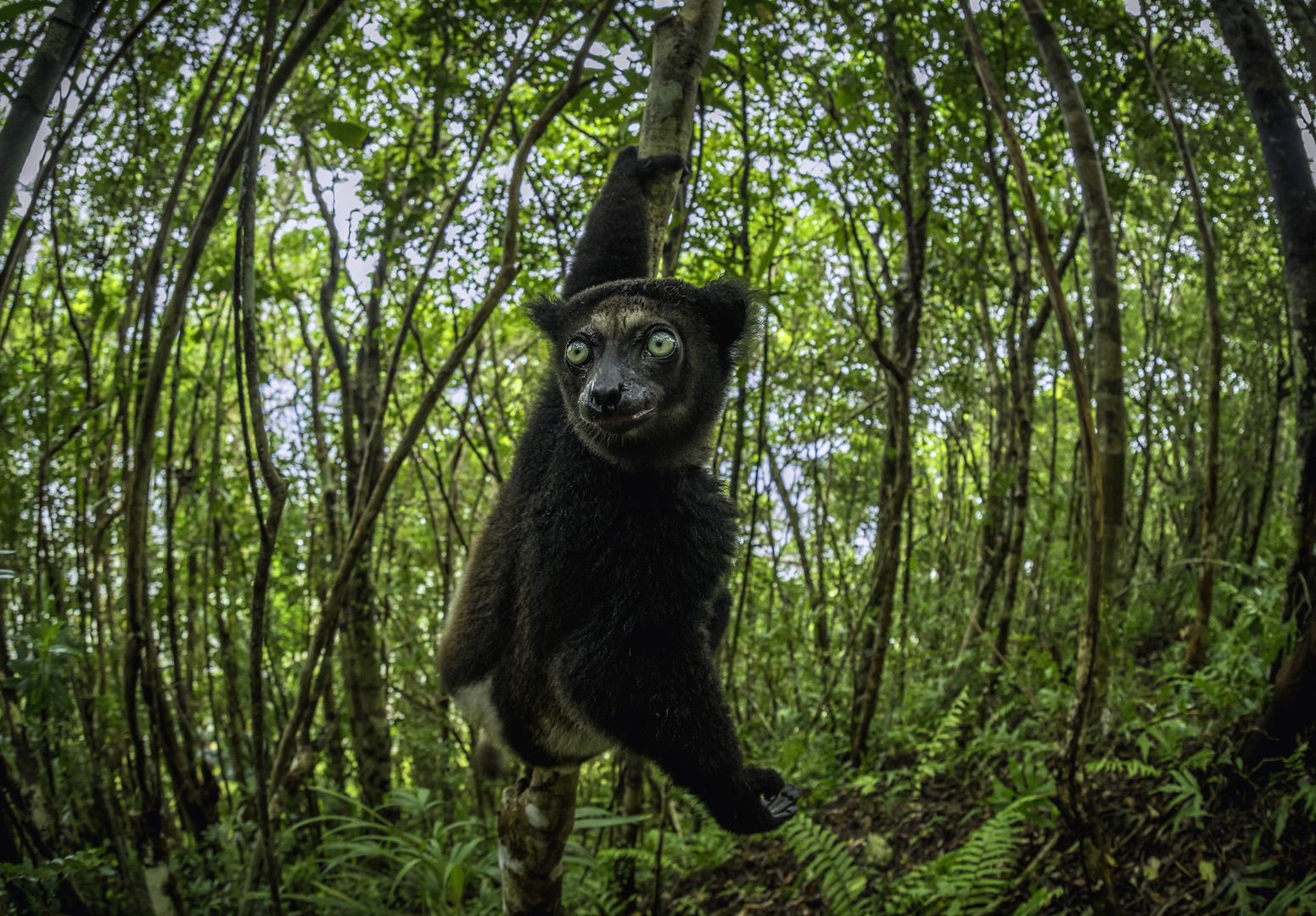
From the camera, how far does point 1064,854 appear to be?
3.40 m

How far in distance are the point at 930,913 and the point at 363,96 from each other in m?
5.58

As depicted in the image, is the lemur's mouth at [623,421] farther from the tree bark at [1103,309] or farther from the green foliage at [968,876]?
the green foliage at [968,876]

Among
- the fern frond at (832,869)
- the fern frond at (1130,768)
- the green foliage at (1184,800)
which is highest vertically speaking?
the fern frond at (1130,768)

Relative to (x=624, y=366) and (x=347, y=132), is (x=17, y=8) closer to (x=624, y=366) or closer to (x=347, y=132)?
(x=347, y=132)

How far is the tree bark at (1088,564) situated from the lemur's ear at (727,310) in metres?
0.99

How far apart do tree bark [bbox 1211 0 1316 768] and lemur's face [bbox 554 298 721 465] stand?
249 centimetres

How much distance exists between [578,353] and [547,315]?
364mm

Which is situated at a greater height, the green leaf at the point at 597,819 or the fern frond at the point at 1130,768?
the fern frond at the point at 1130,768

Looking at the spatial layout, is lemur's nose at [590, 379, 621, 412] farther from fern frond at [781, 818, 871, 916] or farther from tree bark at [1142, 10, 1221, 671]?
tree bark at [1142, 10, 1221, 671]

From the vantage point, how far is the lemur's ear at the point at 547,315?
2791 millimetres

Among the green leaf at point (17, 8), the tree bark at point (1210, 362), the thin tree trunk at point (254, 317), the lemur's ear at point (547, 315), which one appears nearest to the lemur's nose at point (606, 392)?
the lemur's ear at point (547, 315)

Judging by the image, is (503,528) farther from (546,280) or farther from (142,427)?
(546,280)

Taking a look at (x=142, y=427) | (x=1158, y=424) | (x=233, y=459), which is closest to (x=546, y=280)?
(x=142, y=427)

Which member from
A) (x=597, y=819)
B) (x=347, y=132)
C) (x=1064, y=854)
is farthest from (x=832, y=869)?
(x=347, y=132)
